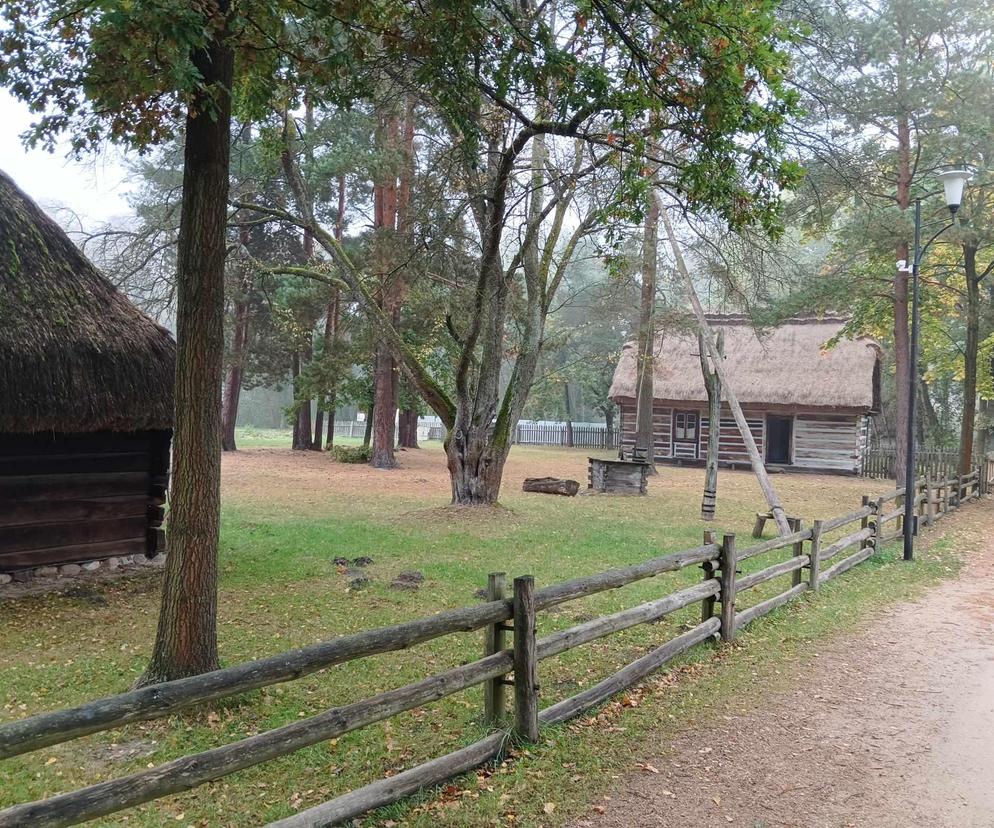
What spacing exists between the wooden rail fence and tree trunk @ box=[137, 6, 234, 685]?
1500 millimetres

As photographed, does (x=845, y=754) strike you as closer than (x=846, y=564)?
Yes

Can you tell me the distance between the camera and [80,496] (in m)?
9.72

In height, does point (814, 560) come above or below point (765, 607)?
above

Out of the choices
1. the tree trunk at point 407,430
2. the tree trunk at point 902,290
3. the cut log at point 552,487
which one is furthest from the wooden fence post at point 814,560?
the tree trunk at point 407,430

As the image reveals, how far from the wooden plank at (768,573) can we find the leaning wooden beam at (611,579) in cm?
59

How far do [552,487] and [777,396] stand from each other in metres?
14.2

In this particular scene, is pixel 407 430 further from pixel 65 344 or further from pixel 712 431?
pixel 65 344

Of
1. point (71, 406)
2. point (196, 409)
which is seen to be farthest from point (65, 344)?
point (196, 409)

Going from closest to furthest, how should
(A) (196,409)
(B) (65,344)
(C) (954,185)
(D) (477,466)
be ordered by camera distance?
(A) (196,409)
(B) (65,344)
(C) (954,185)
(D) (477,466)

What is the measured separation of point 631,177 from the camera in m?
7.36

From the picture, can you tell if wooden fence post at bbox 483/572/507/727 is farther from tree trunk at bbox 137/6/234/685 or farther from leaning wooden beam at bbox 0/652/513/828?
tree trunk at bbox 137/6/234/685

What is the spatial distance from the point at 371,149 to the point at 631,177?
1565cm

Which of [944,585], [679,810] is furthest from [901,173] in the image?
[679,810]

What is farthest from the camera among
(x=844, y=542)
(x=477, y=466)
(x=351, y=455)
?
(x=351, y=455)
